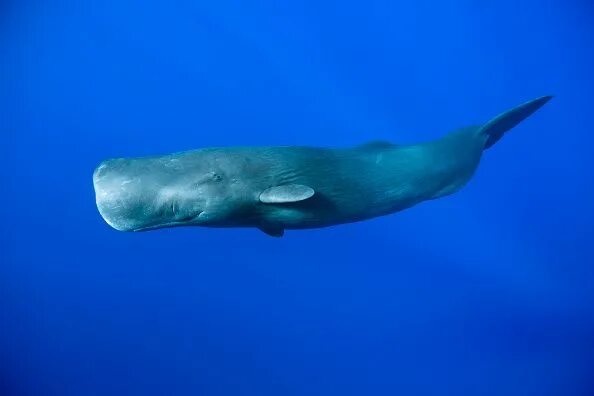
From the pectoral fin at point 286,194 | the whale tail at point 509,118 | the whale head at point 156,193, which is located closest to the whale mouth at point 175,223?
the whale head at point 156,193

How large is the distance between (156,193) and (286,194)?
127 centimetres

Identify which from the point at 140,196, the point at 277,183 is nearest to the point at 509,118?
the point at 277,183

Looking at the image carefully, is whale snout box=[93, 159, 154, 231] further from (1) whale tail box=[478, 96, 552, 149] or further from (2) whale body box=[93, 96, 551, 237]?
(1) whale tail box=[478, 96, 552, 149]

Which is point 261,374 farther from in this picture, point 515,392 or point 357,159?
point 357,159

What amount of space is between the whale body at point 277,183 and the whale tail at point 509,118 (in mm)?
27

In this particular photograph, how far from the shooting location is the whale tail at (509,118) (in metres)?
6.62

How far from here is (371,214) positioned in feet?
18.6

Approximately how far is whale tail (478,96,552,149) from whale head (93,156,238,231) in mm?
4718

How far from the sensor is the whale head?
12.3 ft

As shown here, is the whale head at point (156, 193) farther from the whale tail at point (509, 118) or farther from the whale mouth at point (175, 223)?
the whale tail at point (509, 118)

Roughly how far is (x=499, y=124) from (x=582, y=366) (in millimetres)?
10328

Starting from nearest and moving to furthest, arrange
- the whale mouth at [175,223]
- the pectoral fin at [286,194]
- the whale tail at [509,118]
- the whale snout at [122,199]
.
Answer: the whale snout at [122,199]
the whale mouth at [175,223]
the pectoral fin at [286,194]
the whale tail at [509,118]

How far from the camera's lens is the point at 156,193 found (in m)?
3.89

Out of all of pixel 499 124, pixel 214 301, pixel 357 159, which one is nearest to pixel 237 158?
pixel 357 159
